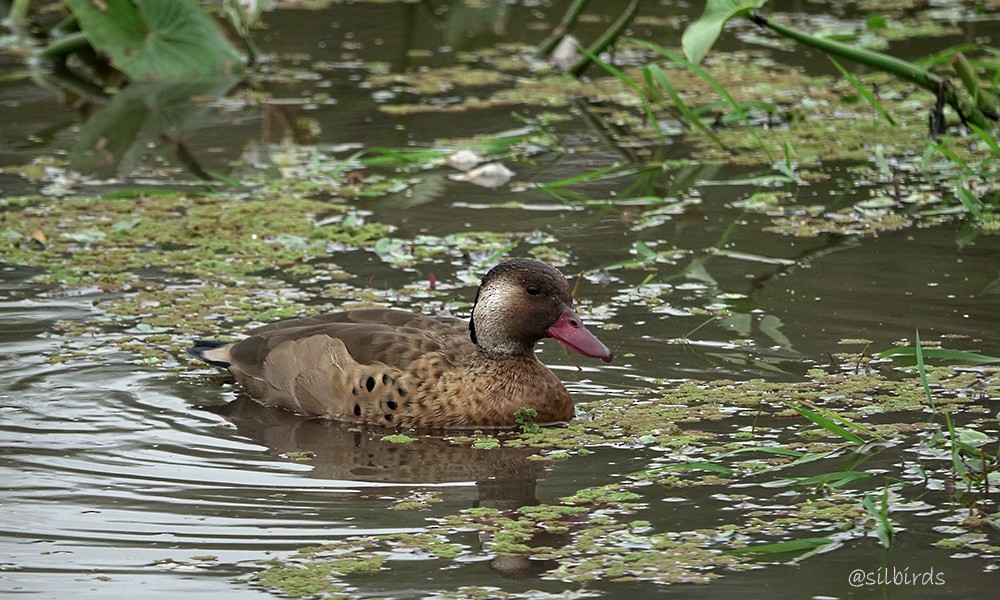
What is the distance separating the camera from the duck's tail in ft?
23.3

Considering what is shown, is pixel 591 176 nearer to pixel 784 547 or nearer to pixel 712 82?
pixel 712 82

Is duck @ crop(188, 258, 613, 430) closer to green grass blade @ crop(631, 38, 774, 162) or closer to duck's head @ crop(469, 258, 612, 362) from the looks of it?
duck's head @ crop(469, 258, 612, 362)

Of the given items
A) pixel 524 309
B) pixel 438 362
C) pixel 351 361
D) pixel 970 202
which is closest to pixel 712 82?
pixel 970 202

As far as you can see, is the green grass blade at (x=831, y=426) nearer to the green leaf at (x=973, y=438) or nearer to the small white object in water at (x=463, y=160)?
the green leaf at (x=973, y=438)

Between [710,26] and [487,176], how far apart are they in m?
2.50

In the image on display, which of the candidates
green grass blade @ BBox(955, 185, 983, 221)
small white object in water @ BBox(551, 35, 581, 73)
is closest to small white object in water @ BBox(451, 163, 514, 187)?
green grass blade @ BBox(955, 185, 983, 221)

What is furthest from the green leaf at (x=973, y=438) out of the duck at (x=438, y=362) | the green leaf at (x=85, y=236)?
the green leaf at (x=85, y=236)

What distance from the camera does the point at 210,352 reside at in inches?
281

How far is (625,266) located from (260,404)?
90.5 inches

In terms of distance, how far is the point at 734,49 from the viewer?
13.9 m

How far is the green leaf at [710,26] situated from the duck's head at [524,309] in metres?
1.80

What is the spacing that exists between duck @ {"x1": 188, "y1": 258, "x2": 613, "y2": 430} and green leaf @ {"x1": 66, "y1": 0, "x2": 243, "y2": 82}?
565 cm

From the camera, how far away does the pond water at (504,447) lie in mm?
5141

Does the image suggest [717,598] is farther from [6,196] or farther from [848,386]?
[6,196]
